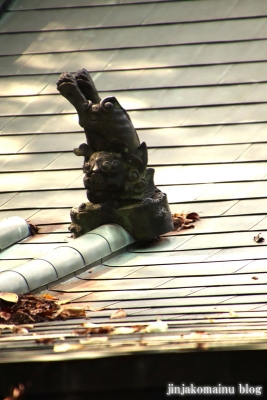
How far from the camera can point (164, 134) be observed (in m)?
10.2

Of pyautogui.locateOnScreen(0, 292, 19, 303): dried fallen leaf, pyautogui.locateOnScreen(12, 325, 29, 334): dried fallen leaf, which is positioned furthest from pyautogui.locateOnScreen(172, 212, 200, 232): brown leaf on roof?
pyautogui.locateOnScreen(12, 325, 29, 334): dried fallen leaf

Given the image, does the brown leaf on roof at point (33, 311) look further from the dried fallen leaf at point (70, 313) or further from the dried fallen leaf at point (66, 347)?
the dried fallen leaf at point (66, 347)

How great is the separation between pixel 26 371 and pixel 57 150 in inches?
214

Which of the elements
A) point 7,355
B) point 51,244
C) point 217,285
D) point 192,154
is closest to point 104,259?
point 51,244

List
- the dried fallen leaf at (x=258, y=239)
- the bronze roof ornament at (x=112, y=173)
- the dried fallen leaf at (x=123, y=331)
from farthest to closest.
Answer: the bronze roof ornament at (x=112, y=173), the dried fallen leaf at (x=258, y=239), the dried fallen leaf at (x=123, y=331)

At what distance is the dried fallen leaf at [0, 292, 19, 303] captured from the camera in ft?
21.8

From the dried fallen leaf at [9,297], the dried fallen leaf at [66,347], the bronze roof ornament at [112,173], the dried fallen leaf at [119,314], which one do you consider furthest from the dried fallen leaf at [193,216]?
the dried fallen leaf at [66,347]

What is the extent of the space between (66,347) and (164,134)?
5.37 m

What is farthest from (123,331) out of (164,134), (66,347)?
(164,134)

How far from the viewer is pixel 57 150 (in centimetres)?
1020

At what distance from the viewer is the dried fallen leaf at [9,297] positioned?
6645 millimetres

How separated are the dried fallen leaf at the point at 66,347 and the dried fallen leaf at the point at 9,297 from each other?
61.8 inches

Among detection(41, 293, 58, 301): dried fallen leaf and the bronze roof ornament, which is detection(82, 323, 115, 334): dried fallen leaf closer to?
detection(41, 293, 58, 301): dried fallen leaf

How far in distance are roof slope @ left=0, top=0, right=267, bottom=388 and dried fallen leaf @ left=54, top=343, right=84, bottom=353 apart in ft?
2.95
